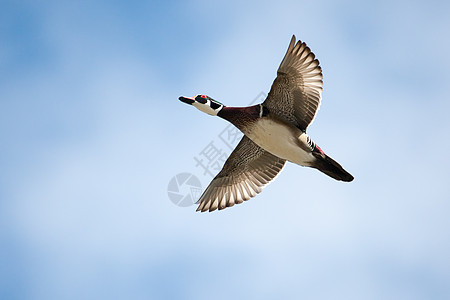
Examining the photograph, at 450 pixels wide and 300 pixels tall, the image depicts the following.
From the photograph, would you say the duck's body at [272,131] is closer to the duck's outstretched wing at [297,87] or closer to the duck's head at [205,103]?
the duck's outstretched wing at [297,87]

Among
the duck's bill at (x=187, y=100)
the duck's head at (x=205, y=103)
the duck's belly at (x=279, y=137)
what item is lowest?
the duck's belly at (x=279, y=137)

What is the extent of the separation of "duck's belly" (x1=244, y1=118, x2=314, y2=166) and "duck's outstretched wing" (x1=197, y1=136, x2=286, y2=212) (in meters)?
1.12

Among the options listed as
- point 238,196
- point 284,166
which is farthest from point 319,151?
point 238,196

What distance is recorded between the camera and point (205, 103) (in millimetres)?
14414

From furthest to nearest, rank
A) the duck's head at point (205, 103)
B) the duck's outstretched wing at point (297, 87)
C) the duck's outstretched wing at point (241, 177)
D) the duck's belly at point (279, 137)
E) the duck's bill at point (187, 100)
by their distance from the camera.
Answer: the duck's outstretched wing at point (241, 177) → the duck's bill at point (187, 100) → the duck's head at point (205, 103) → the duck's belly at point (279, 137) → the duck's outstretched wing at point (297, 87)

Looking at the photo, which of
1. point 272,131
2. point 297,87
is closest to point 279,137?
point 272,131

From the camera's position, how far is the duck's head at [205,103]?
46.8 ft

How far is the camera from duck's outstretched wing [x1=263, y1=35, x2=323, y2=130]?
13.1 m

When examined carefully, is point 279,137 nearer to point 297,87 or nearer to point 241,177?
point 297,87

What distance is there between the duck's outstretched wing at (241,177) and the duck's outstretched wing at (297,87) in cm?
152

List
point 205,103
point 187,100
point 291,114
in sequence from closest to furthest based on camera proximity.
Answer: point 291,114, point 205,103, point 187,100

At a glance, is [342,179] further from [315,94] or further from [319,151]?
[315,94]

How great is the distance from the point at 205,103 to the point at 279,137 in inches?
79.9

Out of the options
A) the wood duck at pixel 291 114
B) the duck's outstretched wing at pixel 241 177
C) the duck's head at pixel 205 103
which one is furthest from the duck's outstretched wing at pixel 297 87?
the duck's outstretched wing at pixel 241 177
